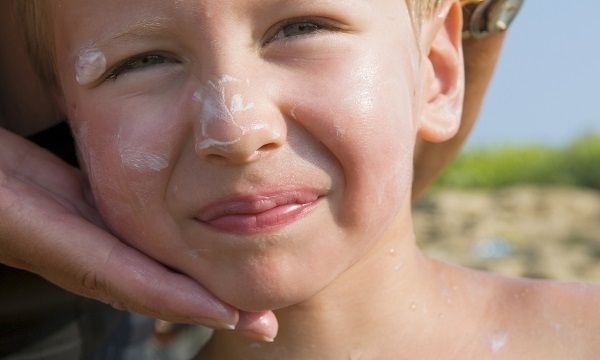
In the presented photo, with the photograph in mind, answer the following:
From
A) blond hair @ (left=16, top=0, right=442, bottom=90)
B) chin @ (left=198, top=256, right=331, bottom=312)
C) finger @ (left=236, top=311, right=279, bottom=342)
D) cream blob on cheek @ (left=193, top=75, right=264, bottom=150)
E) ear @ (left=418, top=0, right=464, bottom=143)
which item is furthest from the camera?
ear @ (left=418, top=0, right=464, bottom=143)

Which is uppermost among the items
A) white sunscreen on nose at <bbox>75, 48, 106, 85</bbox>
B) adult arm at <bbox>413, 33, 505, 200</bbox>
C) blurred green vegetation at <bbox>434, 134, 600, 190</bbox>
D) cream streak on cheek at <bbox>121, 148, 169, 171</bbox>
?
white sunscreen on nose at <bbox>75, 48, 106, 85</bbox>

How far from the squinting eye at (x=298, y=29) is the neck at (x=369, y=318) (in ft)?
1.90

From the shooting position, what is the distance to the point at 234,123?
6.19 ft

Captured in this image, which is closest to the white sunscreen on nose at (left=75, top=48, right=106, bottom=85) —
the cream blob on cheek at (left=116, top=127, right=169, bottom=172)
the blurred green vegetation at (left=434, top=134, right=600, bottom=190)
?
the cream blob on cheek at (left=116, top=127, right=169, bottom=172)

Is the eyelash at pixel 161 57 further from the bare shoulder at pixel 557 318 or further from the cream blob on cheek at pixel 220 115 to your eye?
the bare shoulder at pixel 557 318

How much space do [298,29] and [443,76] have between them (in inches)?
A: 21.8

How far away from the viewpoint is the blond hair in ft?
7.58

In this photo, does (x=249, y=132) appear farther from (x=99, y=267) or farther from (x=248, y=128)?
(x=99, y=267)

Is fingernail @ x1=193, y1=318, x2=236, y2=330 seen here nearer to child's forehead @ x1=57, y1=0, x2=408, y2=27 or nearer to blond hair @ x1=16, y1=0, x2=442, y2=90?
child's forehead @ x1=57, y1=0, x2=408, y2=27

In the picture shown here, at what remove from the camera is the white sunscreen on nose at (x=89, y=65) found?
2121 mm

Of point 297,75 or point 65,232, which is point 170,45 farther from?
point 65,232

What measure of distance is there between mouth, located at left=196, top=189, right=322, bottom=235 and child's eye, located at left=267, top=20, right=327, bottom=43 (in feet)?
1.03

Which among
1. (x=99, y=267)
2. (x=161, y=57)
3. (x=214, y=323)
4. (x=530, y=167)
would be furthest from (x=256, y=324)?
(x=530, y=167)

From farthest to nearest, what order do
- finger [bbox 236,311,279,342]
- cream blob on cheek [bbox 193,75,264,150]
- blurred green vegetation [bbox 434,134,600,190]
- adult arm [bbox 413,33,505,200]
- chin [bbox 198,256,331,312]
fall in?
blurred green vegetation [bbox 434,134,600,190] → adult arm [bbox 413,33,505,200] → finger [bbox 236,311,279,342] → chin [bbox 198,256,331,312] → cream blob on cheek [bbox 193,75,264,150]
